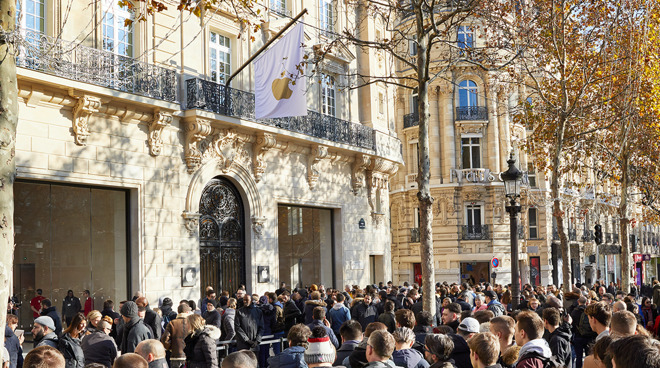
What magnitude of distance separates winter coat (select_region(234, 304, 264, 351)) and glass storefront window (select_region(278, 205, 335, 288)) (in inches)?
370

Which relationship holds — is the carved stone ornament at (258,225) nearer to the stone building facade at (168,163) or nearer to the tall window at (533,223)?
the stone building facade at (168,163)

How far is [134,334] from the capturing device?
10031 mm

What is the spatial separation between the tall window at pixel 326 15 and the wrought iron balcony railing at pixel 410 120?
700 inches

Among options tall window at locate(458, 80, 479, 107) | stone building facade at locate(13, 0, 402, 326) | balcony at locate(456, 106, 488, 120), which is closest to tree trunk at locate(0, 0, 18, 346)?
stone building facade at locate(13, 0, 402, 326)

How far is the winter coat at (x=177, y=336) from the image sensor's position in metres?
9.54

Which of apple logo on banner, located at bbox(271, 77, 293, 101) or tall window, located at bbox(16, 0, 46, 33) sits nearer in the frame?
tall window, located at bbox(16, 0, 46, 33)

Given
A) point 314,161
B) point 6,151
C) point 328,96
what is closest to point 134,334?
point 6,151

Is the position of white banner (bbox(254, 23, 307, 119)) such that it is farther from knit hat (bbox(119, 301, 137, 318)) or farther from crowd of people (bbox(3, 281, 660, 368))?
knit hat (bbox(119, 301, 137, 318))

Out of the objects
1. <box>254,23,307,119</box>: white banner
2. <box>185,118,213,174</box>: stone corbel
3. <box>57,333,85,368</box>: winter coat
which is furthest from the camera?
<box>185,118,213,174</box>: stone corbel

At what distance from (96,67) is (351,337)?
10.5 m

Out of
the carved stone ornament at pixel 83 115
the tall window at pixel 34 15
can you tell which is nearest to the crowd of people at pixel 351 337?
the carved stone ornament at pixel 83 115

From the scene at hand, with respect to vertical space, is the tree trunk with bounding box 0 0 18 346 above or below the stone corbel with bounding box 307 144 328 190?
below

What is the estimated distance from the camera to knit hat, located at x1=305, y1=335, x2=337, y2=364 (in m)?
6.55

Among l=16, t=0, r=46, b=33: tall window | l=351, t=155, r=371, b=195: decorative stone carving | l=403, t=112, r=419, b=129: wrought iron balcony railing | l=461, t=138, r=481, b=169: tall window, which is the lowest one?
l=351, t=155, r=371, b=195: decorative stone carving
